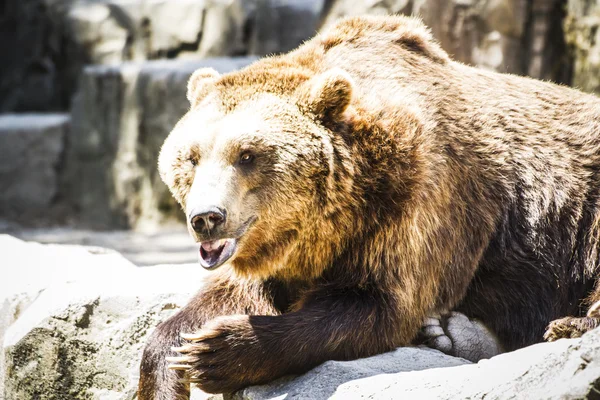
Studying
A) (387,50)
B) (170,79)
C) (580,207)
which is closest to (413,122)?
(387,50)

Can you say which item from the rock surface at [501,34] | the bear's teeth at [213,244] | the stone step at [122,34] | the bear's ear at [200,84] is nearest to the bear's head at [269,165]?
the bear's teeth at [213,244]

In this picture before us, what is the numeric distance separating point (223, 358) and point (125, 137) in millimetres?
9901

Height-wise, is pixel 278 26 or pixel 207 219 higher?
pixel 207 219

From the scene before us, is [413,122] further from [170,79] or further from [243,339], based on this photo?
[170,79]

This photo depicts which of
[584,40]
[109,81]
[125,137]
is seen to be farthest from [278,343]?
[109,81]

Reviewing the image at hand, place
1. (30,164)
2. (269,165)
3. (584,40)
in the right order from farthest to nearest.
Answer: (30,164), (584,40), (269,165)

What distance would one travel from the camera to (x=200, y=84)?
183 inches

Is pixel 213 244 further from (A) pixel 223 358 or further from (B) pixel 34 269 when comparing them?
(B) pixel 34 269

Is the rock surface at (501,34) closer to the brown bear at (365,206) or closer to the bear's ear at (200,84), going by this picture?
the brown bear at (365,206)

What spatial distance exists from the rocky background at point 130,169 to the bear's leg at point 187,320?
222 mm

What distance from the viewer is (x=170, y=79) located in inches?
502

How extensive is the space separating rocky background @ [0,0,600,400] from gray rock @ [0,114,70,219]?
0.02m

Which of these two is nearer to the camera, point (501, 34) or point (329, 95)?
point (329, 95)

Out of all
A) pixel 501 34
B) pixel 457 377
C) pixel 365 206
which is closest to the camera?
pixel 457 377
